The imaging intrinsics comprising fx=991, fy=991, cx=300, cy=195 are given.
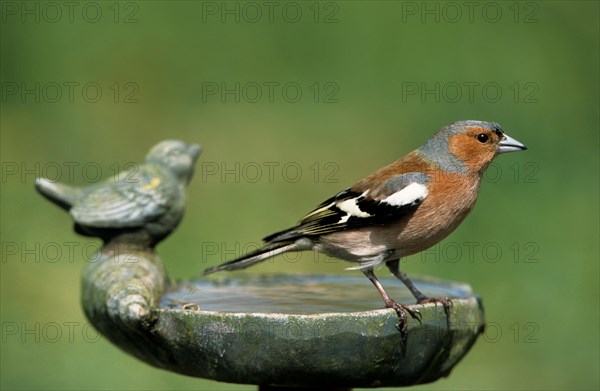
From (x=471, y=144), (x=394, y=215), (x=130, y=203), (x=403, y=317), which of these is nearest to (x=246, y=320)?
(x=403, y=317)

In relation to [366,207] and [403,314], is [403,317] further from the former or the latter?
[366,207]

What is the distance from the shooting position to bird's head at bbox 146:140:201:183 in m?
5.23

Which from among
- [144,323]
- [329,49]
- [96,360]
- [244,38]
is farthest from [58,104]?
[144,323]

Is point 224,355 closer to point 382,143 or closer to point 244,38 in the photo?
point 382,143

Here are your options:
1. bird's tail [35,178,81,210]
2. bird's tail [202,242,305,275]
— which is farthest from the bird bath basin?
bird's tail [35,178,81,210]

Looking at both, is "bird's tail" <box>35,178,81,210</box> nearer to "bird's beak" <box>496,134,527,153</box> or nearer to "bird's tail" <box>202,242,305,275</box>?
"bird's tail" <box>202,242,305,275</box>

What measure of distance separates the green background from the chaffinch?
2350mm

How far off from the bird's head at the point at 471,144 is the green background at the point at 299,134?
2.34 meters

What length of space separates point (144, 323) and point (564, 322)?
3.98 m

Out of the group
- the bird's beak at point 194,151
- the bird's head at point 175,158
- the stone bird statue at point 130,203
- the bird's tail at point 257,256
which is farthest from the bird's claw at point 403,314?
the bird's beak at point 194,151

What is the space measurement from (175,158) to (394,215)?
1.37 metres

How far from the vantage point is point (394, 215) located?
14.7 feet

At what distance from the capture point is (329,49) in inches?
437

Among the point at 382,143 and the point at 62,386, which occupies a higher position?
the point at 382,143
